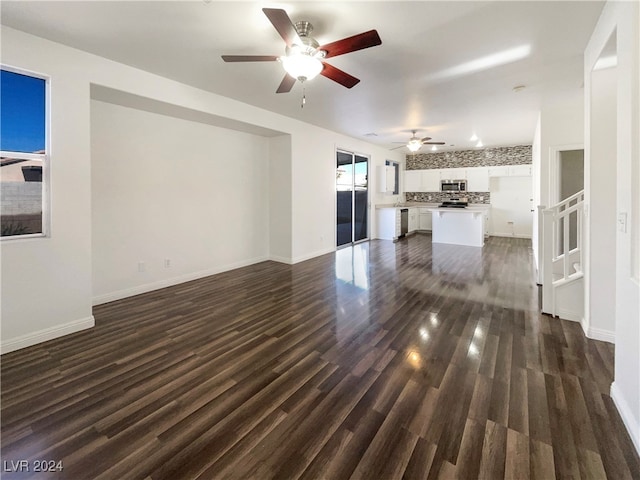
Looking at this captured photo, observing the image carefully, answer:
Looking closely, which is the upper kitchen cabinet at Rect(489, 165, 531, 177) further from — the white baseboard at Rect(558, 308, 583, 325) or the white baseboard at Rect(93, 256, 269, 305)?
the white baseboard at Rect(93, 256, 269, 305)

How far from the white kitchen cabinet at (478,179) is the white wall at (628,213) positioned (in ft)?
Answer: 24.4

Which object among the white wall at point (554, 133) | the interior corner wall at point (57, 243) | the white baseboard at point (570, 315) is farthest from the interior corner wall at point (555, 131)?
the interior corner wall at point (57, 243)

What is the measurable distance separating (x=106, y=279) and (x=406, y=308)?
3712 millimetres

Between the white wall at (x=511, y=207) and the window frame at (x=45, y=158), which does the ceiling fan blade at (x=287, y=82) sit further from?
the white wall at (x=511, y=207)

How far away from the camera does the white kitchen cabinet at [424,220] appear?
10086 mm

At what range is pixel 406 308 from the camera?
3531 mm

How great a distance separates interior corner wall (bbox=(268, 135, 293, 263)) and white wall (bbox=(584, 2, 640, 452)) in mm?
4553

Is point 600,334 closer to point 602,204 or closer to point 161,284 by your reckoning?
point 602,204

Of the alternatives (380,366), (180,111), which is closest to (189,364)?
(380,366)

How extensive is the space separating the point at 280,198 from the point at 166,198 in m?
2.10

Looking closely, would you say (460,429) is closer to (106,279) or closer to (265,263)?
(106,279)

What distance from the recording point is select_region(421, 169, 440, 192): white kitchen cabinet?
Result: 32.2 feet

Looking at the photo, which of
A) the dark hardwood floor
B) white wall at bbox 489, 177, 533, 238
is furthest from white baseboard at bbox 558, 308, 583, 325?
white wall at bbox 489, 177, 533, 238

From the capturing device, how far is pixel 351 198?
26.0ft
